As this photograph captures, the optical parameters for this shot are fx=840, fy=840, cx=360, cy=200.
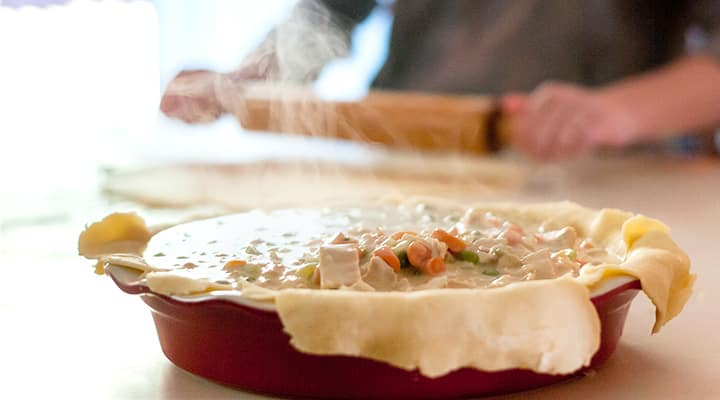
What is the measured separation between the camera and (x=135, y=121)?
2.70 metres

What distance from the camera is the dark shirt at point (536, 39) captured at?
273cm

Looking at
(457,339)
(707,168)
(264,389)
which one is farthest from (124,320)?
(707,168)

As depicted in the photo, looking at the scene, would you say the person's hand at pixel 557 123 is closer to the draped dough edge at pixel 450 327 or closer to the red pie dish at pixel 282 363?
the red pie dish at pixel 282 363

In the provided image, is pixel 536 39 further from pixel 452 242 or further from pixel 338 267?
pixel 338 267

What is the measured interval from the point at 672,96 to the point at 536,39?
469 millimetres

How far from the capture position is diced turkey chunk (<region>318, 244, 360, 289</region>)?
799mm

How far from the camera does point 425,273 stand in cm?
85

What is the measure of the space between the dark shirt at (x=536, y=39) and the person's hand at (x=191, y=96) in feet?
3.55

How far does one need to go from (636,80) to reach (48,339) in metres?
2.09

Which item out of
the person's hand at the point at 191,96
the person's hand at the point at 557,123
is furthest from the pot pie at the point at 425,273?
the person's hand at the point at 557,123

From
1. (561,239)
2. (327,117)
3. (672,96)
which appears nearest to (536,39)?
(672,96)

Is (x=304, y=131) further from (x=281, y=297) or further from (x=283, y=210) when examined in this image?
(x=281, y=297)

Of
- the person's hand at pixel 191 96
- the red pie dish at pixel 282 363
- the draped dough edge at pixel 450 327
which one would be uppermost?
the person's hand at pixel 191 96

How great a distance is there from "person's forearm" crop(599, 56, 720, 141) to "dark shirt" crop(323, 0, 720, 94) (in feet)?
0.34
